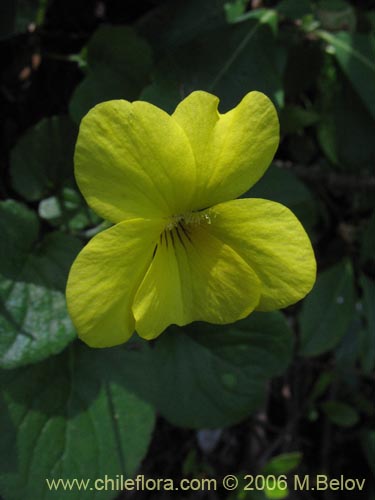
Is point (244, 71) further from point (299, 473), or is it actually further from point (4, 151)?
point (299, 473)

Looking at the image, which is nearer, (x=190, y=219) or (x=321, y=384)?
(x=190, y=219)

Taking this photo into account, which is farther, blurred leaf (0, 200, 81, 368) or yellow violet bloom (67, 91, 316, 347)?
blurred leaf (0, 200, 81, 368)

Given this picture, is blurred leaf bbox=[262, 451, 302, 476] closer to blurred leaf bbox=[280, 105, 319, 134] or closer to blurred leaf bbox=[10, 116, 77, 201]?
blurred leaf bbox=[280, 105, 319, 134]

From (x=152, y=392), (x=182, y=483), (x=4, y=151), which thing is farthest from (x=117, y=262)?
(x=182, y=483)

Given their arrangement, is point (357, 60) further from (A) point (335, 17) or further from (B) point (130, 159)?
(B) point (130, 159)

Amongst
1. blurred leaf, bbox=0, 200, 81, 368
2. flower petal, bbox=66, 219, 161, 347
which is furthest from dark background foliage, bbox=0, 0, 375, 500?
flower petal, bbox=66, 219, 161, 347

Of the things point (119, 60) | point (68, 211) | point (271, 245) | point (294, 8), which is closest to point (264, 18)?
point (294, 8)
